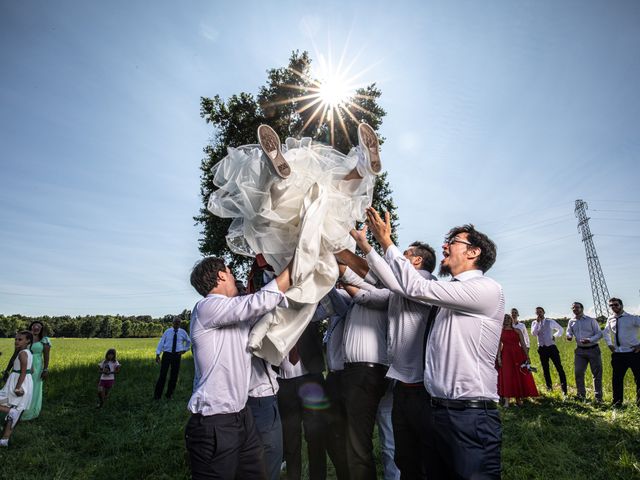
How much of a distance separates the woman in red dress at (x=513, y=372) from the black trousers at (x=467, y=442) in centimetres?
757

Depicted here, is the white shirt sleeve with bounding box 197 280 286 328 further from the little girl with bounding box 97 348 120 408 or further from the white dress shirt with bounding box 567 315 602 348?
the white dress shirt with bounding box 567 315 602 348

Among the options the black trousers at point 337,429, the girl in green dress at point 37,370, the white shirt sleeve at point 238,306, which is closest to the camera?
the white shirt sleeve at point 238,306

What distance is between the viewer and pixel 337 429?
4004mm

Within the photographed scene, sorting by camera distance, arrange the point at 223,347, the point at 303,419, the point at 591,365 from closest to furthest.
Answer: the point at 223,347
the point at 303,419
the point at 591,365

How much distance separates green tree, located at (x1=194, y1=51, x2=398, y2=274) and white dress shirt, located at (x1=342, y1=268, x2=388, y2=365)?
40.0 ft

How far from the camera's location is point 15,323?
83.8m

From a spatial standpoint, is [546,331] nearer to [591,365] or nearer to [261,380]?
[591,365]

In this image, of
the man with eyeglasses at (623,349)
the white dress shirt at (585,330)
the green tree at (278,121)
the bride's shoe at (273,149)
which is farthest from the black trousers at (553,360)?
the bride's shoe at (273,149)

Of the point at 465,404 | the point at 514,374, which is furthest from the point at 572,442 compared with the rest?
the point at 465,404

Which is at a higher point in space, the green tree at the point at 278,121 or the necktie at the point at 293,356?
the green tree at the point at 278,121

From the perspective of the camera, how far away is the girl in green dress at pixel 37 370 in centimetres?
740

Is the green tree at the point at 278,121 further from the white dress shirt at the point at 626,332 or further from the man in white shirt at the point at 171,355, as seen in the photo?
the white dress shirt at the point at 626,332

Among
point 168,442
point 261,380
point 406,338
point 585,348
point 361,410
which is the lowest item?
point 168,442

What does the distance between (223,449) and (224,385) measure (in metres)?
0.40
